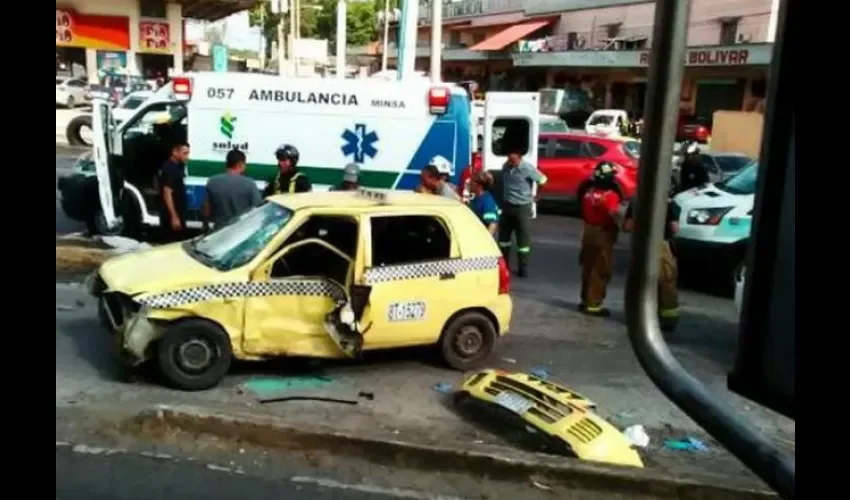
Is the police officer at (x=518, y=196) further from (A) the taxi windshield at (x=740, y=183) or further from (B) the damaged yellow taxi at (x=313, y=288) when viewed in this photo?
(B) the damaged yellow taxi at (x=313, y=288)

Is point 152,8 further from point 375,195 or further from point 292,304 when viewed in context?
point 292,304

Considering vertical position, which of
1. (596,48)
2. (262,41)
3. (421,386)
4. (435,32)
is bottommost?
(421,386)

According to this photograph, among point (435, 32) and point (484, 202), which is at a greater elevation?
point (435, 32)

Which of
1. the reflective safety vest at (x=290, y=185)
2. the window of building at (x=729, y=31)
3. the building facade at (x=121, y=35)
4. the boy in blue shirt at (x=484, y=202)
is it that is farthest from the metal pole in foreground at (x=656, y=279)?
the window of building at (x=729, y=31)

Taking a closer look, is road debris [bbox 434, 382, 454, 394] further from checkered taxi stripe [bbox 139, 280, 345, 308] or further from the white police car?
the white police car

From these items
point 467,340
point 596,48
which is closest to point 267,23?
point 596,48

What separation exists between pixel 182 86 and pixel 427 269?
564cm

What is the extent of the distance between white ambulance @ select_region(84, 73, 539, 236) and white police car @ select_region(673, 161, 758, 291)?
2.91m

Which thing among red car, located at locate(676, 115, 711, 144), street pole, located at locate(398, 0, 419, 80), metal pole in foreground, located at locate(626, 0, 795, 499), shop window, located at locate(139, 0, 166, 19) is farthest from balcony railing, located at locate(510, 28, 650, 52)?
metal pole in foreground, located at locate(626, 0, 795, 499)

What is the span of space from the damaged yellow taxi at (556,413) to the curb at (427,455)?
230mm

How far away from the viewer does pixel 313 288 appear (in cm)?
688

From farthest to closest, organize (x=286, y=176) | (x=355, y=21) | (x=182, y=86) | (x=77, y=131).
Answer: (x=355, y=21), (x=77, y=131), (x=182, y=86), (x=286, y=176)
